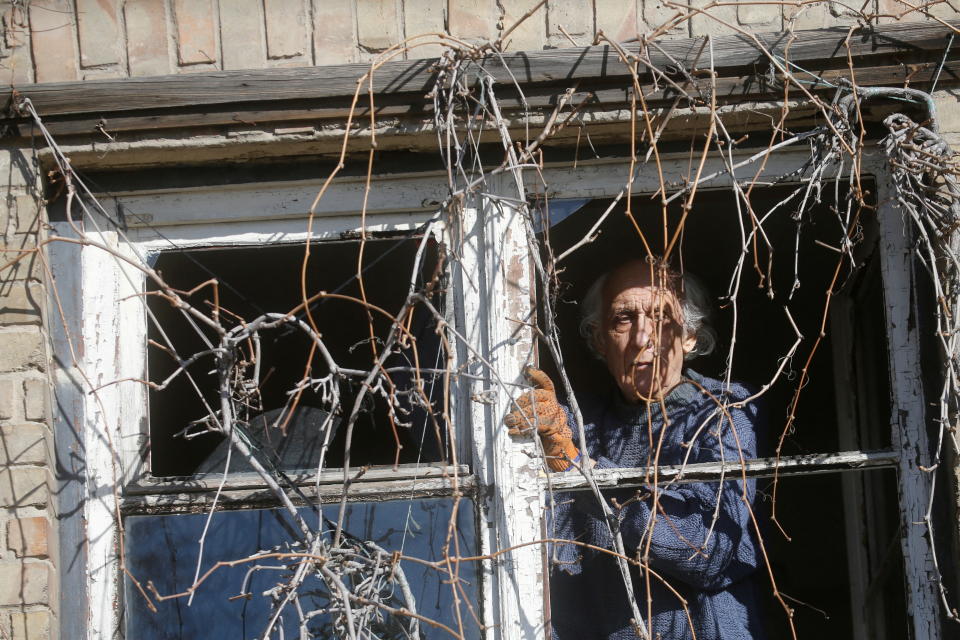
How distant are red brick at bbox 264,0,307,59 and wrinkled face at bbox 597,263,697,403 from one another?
1.18m

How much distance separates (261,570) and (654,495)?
87 cm

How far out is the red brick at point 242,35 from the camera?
225 centimetres

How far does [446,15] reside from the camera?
7.39 ft

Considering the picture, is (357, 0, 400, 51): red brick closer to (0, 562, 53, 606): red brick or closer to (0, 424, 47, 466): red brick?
(0, 424, 47, 466): red brick

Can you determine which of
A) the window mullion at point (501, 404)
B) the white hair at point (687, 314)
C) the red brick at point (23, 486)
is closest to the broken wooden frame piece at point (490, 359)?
the window mullion at point (501, 404)

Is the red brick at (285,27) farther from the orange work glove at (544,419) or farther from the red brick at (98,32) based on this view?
the orange work glove at (544,419)

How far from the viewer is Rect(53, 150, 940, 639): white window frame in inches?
85.0

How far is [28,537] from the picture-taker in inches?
83.0

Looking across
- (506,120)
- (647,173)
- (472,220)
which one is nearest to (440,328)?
(472,220)

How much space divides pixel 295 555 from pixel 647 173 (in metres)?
1.17

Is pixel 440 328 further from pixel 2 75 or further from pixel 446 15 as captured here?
pixel 2 75

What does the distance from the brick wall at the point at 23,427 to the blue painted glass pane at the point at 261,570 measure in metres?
0.18

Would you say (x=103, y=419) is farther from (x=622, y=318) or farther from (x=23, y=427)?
(x=622, y=318)

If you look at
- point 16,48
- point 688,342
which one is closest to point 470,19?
point 16,48
